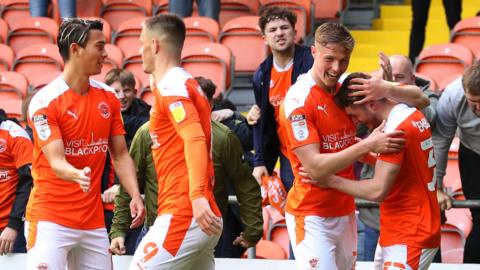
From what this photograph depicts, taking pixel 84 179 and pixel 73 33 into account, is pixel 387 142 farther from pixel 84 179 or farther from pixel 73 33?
pixel 73 33

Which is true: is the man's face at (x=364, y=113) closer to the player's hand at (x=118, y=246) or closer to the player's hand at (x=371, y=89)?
the player's hand at (x=371, y=89)

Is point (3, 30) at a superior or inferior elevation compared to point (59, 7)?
inferior

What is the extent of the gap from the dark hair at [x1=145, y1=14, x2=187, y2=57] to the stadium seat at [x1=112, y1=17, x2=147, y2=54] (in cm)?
619

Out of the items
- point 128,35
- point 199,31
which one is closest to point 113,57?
point 128,35

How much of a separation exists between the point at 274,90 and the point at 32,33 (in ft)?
18.6

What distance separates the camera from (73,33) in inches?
242

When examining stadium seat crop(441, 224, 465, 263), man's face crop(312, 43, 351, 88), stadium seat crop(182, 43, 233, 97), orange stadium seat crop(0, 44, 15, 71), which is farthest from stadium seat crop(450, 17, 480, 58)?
man's face crop(312, 43, 351, 88)

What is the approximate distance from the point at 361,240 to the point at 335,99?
240cm

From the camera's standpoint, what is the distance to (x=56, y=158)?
5.87m

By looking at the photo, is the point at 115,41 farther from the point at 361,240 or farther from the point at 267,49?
the point at 361,240

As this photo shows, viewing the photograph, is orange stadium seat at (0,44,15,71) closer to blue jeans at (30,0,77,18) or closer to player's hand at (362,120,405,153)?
blue jeans at (30,0,77,18)

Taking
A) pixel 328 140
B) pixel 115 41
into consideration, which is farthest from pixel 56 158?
pixel 115 41

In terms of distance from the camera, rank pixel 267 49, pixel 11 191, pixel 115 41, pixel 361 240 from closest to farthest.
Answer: pixel 11 191 → pixel 361 240 → pixel 267 49 → pixel 115 41

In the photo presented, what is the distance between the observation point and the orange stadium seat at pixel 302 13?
1134cm
